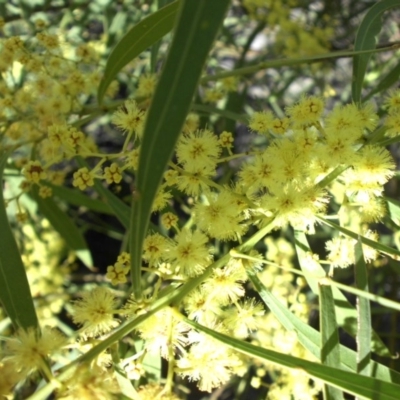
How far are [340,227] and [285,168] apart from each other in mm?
152

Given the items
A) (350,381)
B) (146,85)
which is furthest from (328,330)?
(146,85)

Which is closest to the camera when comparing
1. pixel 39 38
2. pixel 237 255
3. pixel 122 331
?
pixel 122 331

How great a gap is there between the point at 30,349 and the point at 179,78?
1.49 ft

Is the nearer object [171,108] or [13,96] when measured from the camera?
[171,108]

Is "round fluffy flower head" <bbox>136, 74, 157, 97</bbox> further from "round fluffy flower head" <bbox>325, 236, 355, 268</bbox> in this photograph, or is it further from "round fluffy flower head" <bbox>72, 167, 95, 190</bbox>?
"round fluffy flower head" <bbox>325, 236, 355, 268</bbox>

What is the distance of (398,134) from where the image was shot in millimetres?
1180

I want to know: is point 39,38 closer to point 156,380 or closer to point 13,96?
point 13,96

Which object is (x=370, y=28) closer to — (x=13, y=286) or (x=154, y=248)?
(x=154, y=248)

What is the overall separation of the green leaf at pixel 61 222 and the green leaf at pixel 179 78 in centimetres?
93

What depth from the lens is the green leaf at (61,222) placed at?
69.9 inches

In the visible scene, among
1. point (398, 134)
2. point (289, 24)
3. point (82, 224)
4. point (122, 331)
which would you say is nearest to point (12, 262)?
point (122, 331)

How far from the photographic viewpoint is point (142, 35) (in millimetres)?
1294

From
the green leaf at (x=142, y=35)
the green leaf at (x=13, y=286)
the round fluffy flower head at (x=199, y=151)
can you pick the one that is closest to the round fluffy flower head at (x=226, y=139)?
the round fluffy flower head at (x=199, y=151)

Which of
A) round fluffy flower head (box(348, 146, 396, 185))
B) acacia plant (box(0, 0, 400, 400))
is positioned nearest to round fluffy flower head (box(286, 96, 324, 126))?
acacia plant (box(0, 0, 400, 400))
